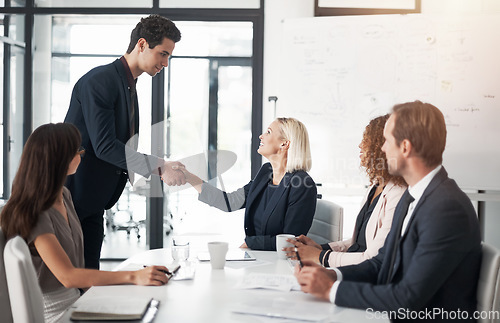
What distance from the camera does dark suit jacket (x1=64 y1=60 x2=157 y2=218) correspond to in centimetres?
259

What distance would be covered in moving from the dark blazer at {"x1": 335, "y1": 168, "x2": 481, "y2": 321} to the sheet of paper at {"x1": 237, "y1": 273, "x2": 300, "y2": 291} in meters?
0.21

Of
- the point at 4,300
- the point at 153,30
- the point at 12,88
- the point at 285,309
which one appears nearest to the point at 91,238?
the point at 153,30

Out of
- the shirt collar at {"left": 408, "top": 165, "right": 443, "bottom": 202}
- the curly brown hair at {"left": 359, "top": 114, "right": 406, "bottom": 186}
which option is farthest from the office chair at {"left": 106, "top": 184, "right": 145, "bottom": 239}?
the shirt collar at {"left": 408, "top": 165, "right": 443, "bottom": 202}

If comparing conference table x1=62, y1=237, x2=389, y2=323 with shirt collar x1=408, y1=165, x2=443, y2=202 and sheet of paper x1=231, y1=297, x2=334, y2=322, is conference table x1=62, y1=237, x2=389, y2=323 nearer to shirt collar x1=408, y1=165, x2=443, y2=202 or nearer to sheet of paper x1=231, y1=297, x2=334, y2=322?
sheet of paper x1=231, y1=297, x2=334, y2=322

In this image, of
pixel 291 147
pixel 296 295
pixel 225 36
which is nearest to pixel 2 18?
pixel 225 36

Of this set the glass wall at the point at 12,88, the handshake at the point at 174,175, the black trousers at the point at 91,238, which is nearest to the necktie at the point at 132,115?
the handshake at the point at 174,175

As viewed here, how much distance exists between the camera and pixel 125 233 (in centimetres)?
499

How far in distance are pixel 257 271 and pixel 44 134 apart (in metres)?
0.82

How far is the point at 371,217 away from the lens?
2061 millimetres

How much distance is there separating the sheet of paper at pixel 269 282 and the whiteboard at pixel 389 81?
221 centimetres

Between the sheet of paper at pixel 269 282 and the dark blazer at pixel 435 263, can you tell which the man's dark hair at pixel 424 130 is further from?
the sheet of paper at pixel 269 282

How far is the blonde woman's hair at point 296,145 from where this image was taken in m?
2.58
